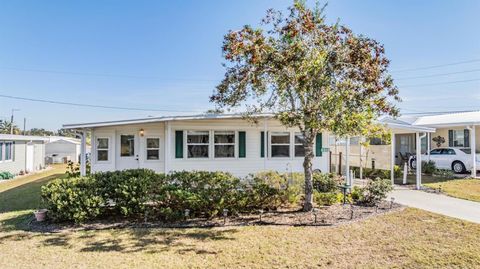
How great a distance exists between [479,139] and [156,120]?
18.9 metres

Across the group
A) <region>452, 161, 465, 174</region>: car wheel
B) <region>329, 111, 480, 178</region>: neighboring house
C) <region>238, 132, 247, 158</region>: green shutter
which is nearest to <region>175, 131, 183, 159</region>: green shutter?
<region>238, 132, 247, 158</region>: green shutter

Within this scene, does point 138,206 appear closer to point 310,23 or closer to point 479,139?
point 310,23

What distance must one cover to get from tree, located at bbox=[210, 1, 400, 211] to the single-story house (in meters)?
4.86

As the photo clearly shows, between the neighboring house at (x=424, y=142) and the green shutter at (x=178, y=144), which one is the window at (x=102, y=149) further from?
the neighboring house at (x=424, y=142)

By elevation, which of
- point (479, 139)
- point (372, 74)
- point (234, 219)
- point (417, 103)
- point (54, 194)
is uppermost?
point (417, 103)

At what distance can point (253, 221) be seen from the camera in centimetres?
764

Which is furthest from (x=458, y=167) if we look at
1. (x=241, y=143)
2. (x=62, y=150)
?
(x=62, y=150)

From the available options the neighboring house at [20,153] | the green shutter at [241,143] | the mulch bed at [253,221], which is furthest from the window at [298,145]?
the neighboring house at [20,153]

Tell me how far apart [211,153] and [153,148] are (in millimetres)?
2528

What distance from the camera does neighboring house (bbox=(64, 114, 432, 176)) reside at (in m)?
12.3

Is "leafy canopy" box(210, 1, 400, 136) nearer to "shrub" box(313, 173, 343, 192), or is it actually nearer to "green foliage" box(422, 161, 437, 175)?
"shrub" box(313, 173, 343, 192)

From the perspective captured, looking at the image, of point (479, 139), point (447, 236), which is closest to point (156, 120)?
point (447, 236)

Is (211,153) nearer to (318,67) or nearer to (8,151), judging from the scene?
(318,67)

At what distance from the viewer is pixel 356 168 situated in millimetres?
17750
